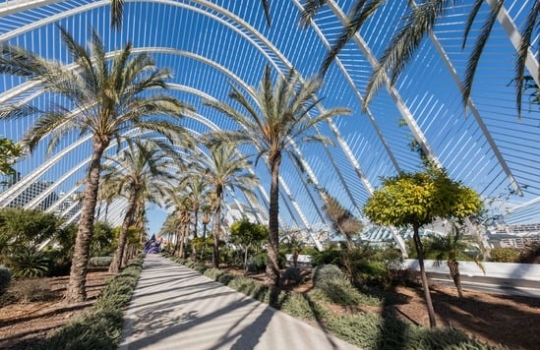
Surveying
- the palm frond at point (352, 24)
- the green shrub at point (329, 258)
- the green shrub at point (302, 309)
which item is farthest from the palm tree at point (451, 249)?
the palm frond at point (352, 24)

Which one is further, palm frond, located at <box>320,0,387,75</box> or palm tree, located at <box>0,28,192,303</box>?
palm tree, located at <box>0,28,192,303</box>

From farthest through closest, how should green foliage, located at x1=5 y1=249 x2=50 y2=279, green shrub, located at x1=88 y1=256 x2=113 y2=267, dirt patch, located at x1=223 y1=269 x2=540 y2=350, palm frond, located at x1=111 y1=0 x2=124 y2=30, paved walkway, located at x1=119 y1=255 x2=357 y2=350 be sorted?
1. green shrub, located at x1=88 y1=256 x2=113 y2=267
2. green foliage, located at x1=5 y1=249 x2=50 y2=279
3. dirt patch, located at x1=223 y1=269 x2=540 y2=350
4. paved walkway, located at x1=119 y1=255 x2=357 y2=350
5. palm frond, located at x1=111 y1=0 x2=124 y2=30

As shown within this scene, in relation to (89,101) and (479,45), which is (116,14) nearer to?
(479,45)

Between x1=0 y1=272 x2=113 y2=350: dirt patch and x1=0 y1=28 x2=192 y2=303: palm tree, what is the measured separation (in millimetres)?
794

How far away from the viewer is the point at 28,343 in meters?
5.13

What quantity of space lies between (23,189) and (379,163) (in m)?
25.4

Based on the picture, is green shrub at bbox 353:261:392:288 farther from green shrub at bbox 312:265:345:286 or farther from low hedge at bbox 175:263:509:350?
low hedge at bbox 175:263:509:350

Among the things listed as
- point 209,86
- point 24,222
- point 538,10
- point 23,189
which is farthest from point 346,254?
point 23,189

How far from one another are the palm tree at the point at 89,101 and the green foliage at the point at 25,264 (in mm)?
5462

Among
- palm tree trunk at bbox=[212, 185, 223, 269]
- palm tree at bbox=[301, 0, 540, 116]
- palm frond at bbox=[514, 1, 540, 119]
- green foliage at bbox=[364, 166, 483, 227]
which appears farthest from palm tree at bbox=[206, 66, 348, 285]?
palm tree trunk at bbox=[212, 185, 223, 269]

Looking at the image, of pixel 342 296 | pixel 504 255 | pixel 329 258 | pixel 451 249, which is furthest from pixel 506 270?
pixel 342 296

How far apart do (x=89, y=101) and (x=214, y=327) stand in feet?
27.9

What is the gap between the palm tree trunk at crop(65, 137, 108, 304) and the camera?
8984 millimetres

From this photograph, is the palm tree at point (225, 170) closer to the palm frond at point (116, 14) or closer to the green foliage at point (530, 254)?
the green foliage at point (530, 254)
